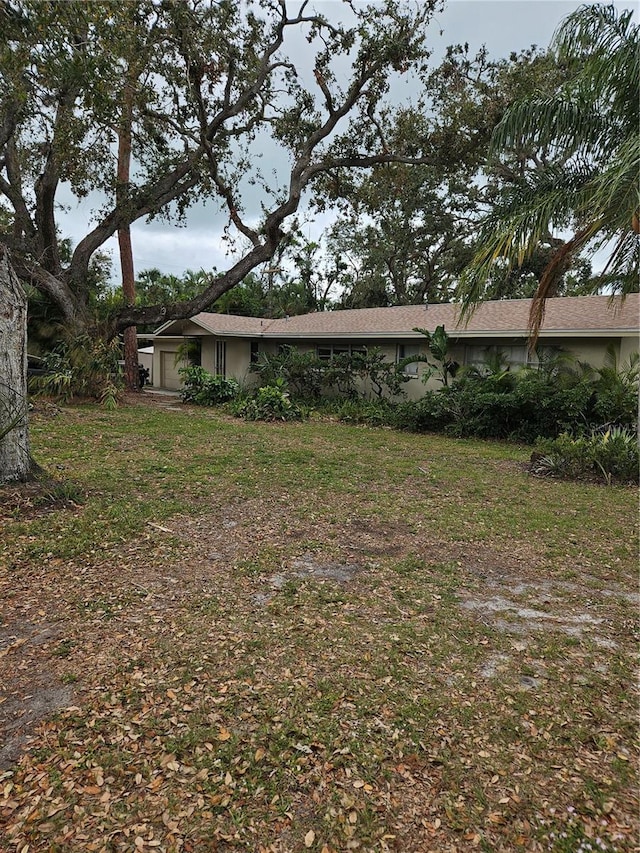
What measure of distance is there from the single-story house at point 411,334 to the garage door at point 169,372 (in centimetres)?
4

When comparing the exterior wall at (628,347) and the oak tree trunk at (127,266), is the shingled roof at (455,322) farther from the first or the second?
the oak tree trunk at (127,266)

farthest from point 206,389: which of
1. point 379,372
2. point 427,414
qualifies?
point 427,414

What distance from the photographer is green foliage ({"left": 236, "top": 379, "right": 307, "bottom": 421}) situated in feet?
44.1

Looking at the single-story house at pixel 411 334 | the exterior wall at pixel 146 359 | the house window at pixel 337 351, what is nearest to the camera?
the single-story house at pixel 411 334

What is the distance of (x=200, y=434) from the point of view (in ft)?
34.2

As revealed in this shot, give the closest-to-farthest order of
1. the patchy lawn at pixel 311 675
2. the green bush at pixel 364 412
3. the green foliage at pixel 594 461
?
the patchy lawn at pixel 311 675 < the green foliage at pixel 594 461 < the green bush at pixel 364 412

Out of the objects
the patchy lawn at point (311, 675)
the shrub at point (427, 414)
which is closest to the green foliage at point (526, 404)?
the shrub at point (427, 414)

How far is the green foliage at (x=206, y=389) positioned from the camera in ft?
52.5

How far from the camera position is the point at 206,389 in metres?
16.0

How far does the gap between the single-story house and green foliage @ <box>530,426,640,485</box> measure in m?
3.07

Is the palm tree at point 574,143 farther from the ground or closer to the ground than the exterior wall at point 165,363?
farther from the ground

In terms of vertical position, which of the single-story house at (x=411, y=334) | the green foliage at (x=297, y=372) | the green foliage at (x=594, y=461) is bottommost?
the green foliage at (x=594, y=461)

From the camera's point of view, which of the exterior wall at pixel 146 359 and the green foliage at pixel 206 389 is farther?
the exterior wall at pixel 146 359

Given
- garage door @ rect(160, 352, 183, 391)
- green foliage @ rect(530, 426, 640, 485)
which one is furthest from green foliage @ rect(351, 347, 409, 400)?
Answer: garage door @ rect(160, 352, 183, 391)
